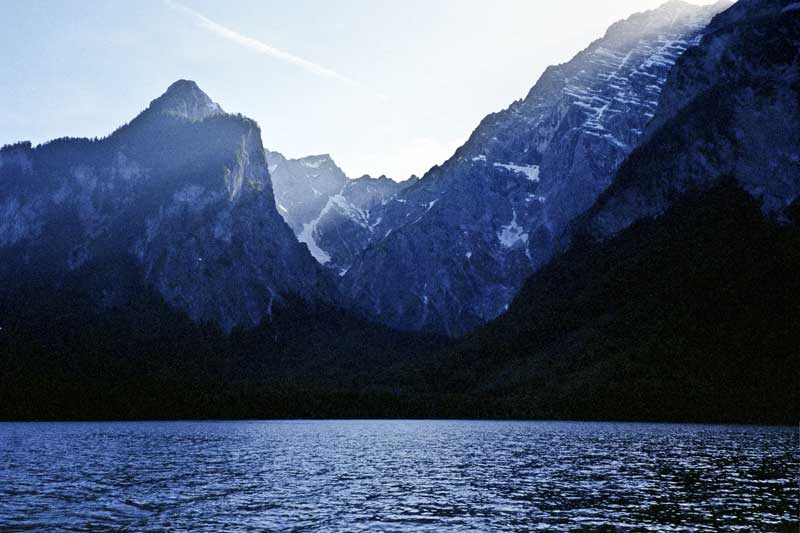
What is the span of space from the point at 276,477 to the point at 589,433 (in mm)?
107493

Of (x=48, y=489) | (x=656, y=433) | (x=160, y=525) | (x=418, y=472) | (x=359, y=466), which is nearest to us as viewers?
(x=160, y=525)

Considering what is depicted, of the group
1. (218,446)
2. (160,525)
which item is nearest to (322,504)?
(160,525)

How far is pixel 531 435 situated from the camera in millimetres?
176875

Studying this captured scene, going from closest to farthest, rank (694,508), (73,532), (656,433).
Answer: (73,532), (694,508), (656,433)

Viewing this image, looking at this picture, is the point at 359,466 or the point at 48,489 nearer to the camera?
the point at 48,489

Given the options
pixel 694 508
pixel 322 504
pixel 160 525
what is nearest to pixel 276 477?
pixel 322 504

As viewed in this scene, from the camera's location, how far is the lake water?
197 feet

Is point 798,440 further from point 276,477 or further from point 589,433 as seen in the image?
point 276,477

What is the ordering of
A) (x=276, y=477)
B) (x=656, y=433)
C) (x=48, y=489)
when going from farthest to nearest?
(x=656, y=433) → (x=276, y=477) → (x=48, y=489)

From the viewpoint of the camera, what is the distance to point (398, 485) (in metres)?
83.7

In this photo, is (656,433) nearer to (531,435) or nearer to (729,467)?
(531,435)

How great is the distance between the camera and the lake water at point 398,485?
197 ft

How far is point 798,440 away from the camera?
14588 cm

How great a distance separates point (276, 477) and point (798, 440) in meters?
109
